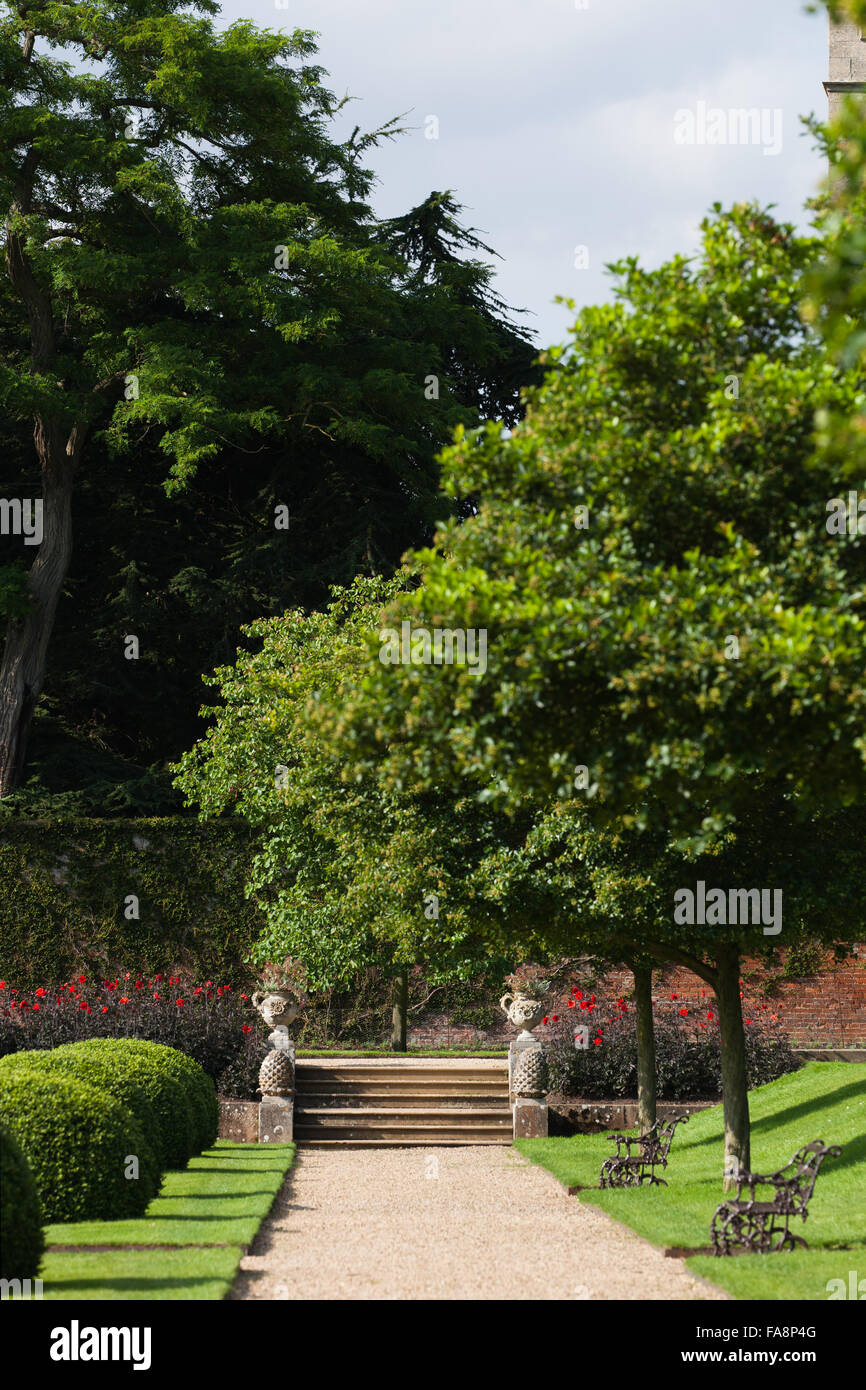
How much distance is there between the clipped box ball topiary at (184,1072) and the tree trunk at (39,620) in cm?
1038

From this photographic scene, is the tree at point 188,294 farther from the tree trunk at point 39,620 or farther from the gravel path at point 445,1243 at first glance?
the gravel path at point 445,1243

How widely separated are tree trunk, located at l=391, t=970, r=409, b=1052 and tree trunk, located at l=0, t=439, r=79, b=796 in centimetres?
769

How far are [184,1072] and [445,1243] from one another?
4539mm

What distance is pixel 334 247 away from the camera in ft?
78.9

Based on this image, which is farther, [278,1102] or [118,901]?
[118,901]

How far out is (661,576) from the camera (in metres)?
6.64

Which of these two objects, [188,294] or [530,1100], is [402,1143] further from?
Answer: [188,294]

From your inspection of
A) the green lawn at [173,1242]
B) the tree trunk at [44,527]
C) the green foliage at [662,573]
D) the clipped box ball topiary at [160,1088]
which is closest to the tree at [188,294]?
the tree trunk at [44,527]

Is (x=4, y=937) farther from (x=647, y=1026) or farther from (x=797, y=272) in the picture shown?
(x=797, y=272)

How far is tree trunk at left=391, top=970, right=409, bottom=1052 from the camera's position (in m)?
21.7

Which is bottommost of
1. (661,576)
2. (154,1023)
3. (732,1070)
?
(154,1023)

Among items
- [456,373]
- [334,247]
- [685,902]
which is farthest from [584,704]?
[456,373]

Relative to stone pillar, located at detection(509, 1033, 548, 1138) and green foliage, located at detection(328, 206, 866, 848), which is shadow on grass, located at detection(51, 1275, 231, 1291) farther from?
stone pillar, located at detection(509, 1033, 548, 1138)

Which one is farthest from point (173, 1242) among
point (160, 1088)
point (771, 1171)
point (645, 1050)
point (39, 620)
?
point (39, 620)
